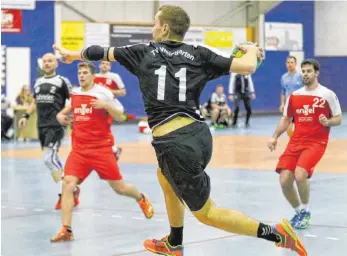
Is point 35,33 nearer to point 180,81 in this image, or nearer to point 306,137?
point 306,137

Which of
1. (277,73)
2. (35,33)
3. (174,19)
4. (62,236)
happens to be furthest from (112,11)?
(174,19)

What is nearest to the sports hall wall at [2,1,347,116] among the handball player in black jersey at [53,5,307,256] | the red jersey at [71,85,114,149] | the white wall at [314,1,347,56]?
the white wall at [314,1,347,56]

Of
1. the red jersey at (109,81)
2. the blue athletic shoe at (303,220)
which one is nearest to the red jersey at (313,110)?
the blue athletic shoe at (303,220)

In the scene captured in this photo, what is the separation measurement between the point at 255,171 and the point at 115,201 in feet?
13.2

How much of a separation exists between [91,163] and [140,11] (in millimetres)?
21625

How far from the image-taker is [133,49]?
20.4ft

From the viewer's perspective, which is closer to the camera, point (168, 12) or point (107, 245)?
point (168, 12)

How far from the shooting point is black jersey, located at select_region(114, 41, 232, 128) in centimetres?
607

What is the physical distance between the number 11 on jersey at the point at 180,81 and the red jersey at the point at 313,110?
10.8 ft

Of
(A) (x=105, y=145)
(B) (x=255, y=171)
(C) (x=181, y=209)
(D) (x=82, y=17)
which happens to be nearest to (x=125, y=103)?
(D) (x=82, y=17)

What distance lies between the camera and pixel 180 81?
6066 millimetres

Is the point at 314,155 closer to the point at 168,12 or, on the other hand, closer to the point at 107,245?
the point at 107,245

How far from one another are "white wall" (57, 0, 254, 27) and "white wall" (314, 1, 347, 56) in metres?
3.88

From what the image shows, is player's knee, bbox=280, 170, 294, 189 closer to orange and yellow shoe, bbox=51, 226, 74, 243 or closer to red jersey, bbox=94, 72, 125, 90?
orange and yellow shoe, bbox=51, 226, 74, 243
